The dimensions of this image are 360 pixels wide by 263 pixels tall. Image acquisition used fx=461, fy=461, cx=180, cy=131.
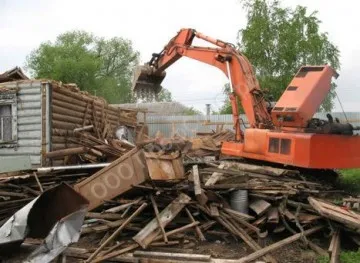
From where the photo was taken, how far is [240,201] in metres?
8.02

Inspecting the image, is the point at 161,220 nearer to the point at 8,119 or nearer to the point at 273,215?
the point at 273,215

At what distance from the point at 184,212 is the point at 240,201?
992mm

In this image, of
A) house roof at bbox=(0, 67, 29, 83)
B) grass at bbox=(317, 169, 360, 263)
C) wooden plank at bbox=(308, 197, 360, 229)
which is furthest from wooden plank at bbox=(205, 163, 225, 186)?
house roof at bbox=(0, 67, 29, 83)

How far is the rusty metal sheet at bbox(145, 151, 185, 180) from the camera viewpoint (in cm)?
822

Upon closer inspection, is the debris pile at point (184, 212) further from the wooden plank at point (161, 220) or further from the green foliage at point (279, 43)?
the green foliage at point (279, 43)

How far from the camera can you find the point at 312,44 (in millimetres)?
25219

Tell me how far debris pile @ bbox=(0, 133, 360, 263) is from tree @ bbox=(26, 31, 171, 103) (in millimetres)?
38301

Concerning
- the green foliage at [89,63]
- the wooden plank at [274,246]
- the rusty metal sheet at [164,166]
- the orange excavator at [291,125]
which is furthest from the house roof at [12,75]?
the green foliage at [89,63]

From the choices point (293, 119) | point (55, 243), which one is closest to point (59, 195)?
point (55, 243)

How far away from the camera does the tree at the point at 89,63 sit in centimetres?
4859

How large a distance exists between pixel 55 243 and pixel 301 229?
380 centimetres

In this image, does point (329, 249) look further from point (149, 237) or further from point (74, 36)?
point (74, 36)

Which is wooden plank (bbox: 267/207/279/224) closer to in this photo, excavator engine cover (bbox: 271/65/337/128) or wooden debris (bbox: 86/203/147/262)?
wooden debris (bbox: 86/203/147/262)

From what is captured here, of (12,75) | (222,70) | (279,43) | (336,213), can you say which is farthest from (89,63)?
(336,213)
